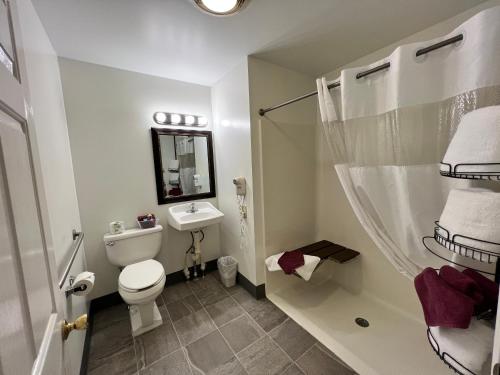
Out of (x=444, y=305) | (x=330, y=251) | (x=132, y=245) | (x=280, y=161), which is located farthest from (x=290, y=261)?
(x=132, y=245)

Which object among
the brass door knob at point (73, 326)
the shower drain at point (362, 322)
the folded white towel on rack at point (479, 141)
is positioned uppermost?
the folded white towel on rack at point (479, 141)

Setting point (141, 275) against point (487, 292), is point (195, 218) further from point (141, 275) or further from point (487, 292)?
point (487, 292)

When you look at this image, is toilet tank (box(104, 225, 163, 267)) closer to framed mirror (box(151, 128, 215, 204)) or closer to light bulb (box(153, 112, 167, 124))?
framed mirror (box(151, 128, 215, 204))

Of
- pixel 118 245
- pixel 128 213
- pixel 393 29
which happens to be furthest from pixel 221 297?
pixel 393 29

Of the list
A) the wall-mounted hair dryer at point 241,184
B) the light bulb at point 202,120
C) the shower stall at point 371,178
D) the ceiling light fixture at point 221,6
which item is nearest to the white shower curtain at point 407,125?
the shower stall at point 371,178

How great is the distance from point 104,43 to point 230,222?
1933 mm

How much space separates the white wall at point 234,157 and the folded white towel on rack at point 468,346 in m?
1.41

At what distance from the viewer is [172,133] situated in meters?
2.12

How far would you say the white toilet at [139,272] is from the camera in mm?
1525

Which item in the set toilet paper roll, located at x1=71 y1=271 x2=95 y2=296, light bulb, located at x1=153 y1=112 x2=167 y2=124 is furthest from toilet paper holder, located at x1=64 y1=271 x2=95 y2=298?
light bulb, located at x1=153 y1=112 x2=167 y2=124

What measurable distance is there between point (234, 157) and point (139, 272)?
1370mm

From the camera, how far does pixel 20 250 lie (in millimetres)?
468

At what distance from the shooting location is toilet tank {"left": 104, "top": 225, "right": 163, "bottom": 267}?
177 centimetres

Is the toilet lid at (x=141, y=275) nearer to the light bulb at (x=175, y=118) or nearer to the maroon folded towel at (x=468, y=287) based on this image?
the light bulb at (x=175, y=118)
